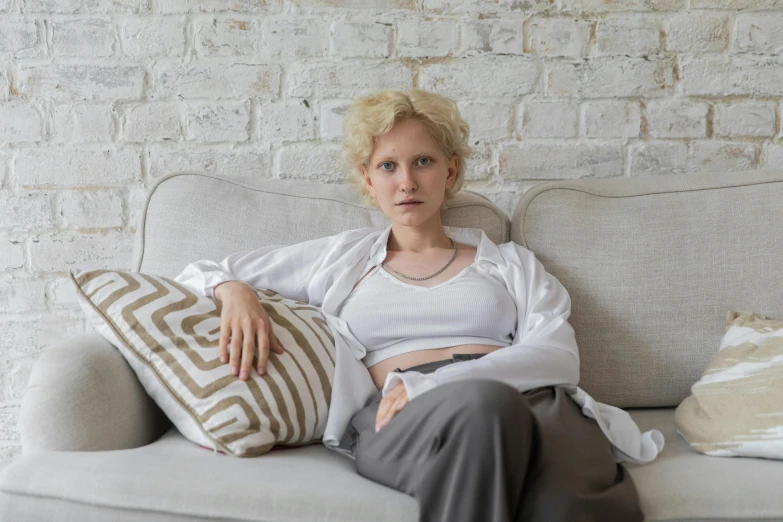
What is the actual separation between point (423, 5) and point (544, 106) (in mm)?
408

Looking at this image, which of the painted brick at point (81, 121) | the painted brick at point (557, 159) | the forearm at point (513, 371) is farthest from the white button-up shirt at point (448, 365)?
the painted brick at point (81, 121)

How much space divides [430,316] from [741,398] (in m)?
0.59

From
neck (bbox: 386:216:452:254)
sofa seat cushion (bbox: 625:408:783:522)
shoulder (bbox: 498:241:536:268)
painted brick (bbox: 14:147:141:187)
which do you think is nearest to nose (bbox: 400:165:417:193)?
neck (bbox: 386:216:452:254)

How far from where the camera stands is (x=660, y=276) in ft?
5.35

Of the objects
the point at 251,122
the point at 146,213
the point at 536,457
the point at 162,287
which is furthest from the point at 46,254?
the point at 536,457

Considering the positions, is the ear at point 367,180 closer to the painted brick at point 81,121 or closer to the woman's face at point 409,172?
the woman's face at point 409,172

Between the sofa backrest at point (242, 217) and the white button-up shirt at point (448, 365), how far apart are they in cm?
6

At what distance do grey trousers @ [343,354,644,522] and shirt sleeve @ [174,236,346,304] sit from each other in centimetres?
52

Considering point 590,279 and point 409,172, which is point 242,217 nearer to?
Result: point 409,172

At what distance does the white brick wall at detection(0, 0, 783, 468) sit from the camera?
6.45ft

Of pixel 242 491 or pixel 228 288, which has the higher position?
pixel 228 288

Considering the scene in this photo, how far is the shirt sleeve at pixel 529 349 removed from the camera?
1.29m

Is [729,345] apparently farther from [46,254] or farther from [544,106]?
[46,254]

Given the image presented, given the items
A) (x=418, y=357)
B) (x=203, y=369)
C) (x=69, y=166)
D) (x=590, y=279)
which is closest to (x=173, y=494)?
(x=203, y=369)
